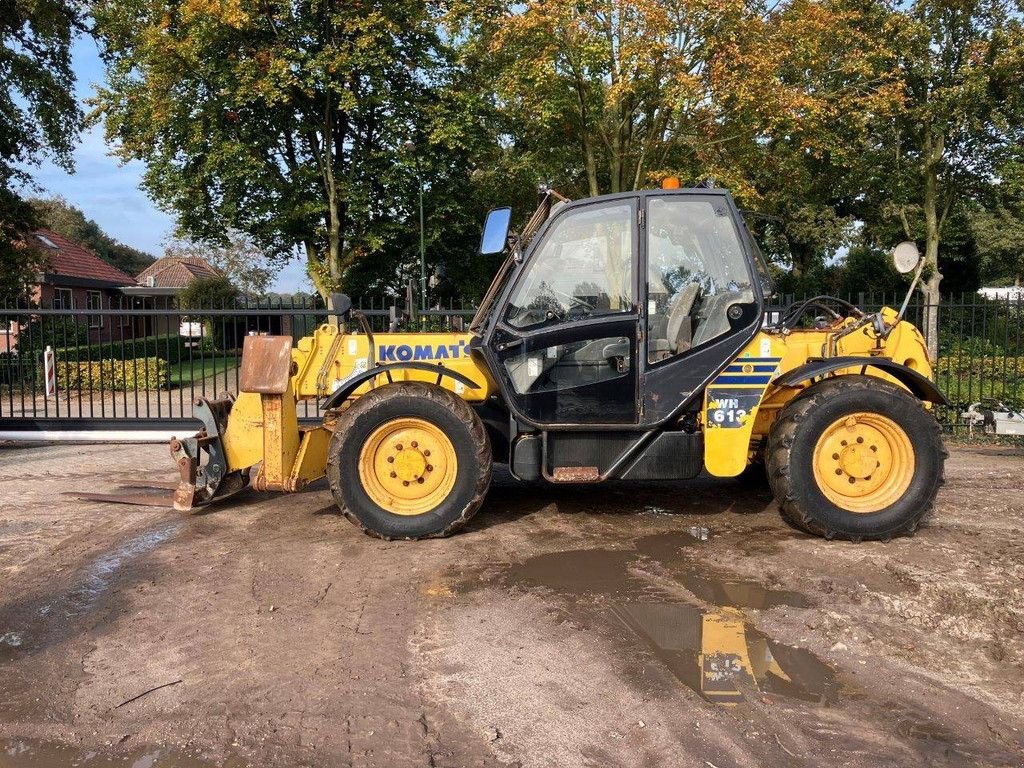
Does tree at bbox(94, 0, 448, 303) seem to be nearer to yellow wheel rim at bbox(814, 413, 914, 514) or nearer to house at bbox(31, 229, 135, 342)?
house at bbox(31, 229, 135, 342)

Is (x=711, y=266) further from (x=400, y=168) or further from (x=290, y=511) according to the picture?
(x=400, y=168)

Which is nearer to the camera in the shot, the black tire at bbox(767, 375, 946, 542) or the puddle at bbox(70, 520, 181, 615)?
the puddle at bbox(70, 520, 181, 615)

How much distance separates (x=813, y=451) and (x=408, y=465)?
9.28 ft

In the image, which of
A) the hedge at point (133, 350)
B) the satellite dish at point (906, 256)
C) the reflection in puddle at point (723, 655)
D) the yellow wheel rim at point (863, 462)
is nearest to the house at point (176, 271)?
the hedge at point (133, 350)

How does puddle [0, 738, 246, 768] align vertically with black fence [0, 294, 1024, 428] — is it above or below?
below

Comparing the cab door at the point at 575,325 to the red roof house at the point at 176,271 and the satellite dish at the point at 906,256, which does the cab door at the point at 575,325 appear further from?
the red roof house at the point at 176,271

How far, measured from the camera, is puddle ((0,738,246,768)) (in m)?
2.97

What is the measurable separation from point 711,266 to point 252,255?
4296 cm

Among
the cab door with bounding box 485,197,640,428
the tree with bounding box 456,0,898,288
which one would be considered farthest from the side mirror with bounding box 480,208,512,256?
the tree with bounding box 456,0,898,288

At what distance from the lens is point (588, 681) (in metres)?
3.57

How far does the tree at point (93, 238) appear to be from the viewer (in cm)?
5838

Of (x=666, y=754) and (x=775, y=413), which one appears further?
(x=775, y=413)

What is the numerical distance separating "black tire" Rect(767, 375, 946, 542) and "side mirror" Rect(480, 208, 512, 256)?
2.41 meters

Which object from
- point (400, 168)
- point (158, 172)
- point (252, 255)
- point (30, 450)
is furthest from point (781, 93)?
point (252, 255)
